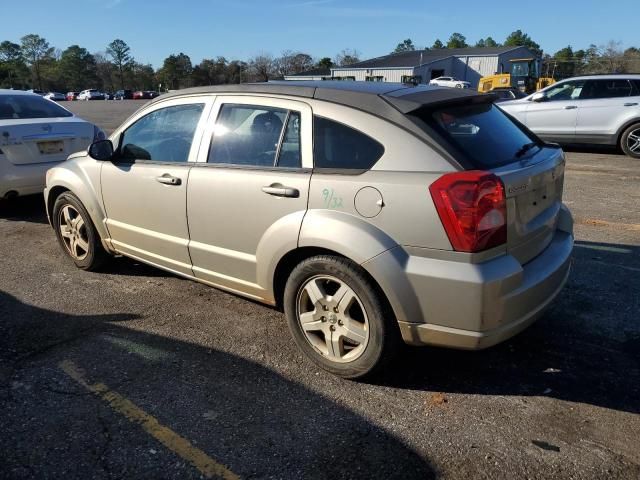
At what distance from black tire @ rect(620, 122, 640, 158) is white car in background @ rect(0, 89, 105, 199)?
33.6ft

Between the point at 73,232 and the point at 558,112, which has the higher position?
the point at 558,112

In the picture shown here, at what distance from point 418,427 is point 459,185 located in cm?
127

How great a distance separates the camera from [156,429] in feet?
9.16

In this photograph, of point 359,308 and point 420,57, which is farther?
point 420,57

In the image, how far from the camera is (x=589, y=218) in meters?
6.61

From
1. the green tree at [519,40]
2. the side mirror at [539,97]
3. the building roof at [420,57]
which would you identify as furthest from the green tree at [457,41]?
the side mirror at [539,97]

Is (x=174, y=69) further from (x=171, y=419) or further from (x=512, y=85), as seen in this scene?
(x=171, y=419)

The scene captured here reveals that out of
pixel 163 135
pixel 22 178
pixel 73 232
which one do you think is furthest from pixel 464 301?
pixel 22 178

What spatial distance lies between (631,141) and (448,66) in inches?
2584

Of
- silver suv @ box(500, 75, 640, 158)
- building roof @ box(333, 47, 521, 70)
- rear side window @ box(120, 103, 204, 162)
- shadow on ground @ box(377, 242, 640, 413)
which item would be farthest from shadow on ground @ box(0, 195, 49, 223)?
building roof @ box(333, 47, 521, 70)

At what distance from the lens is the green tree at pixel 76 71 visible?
12112 centimetres

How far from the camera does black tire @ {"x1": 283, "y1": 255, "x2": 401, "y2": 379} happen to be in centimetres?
295

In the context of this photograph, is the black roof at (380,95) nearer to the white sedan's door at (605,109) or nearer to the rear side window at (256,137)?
the rear side window at (256,137)

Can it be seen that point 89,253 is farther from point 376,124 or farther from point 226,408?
point 376,124
